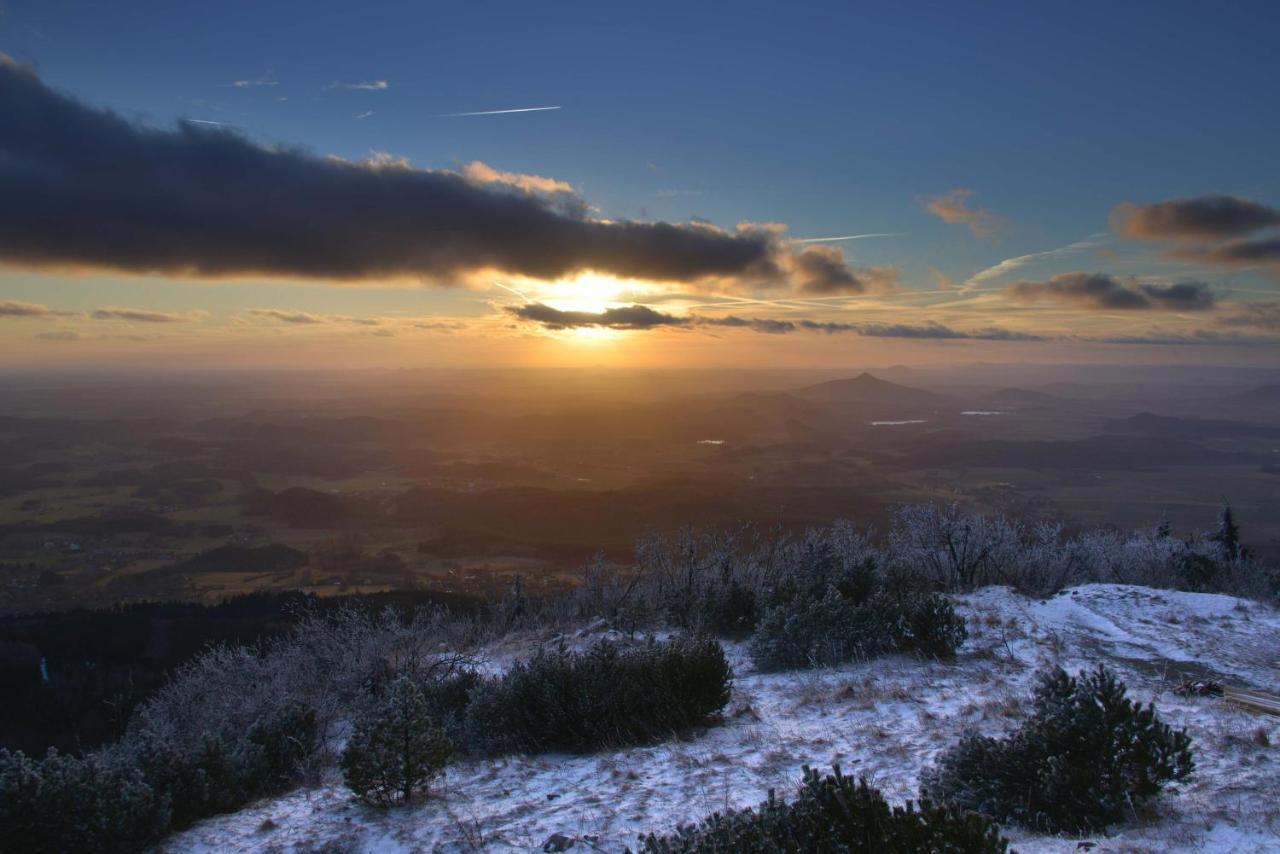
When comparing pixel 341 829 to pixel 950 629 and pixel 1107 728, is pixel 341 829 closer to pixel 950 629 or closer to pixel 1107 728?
pixel 1107 728

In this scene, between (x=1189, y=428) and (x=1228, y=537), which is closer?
(x=1228, y=537)

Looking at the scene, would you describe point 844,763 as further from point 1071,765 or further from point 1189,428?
point 1189,428

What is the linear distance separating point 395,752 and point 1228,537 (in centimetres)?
2961

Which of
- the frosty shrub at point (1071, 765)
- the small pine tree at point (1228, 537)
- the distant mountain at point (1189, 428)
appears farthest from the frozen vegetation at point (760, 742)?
the distant mountain at point (1189, 428)

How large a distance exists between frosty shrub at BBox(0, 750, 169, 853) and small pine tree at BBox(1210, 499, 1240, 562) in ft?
97.9

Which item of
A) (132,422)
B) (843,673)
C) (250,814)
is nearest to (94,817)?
(250,814)

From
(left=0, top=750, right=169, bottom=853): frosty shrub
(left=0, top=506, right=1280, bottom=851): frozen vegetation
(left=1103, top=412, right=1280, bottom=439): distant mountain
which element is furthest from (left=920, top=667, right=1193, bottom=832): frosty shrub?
(left=1103, top=412, right=1280, bottom=439): distant mountain

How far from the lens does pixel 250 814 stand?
6.27m

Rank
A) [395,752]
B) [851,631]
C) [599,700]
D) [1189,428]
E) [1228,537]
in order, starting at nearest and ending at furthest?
[395,752] → [599,700] → [851,631] → [1228,537] → [1189,428]

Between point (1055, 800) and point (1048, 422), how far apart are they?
21454cm

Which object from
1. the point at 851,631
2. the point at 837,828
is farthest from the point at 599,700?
the point at 851,631

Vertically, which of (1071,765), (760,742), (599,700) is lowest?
(760,742)

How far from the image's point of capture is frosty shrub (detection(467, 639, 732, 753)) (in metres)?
7.94

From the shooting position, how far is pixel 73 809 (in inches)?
203
